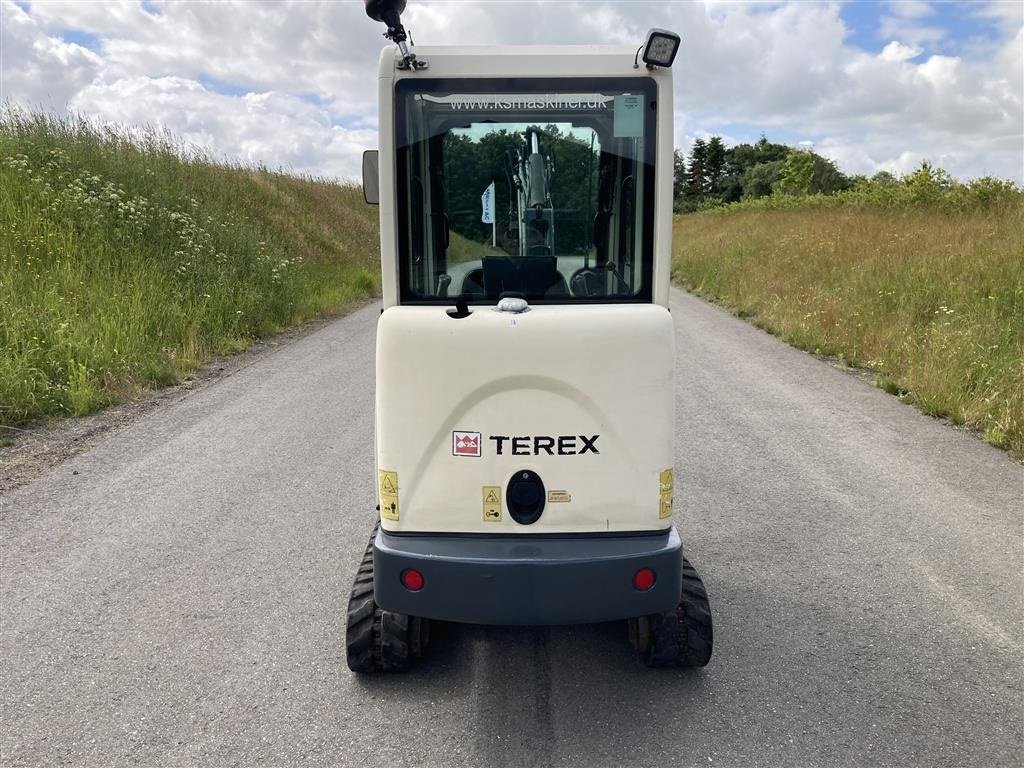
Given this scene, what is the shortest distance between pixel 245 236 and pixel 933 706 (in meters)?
13.9

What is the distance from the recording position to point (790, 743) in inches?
106

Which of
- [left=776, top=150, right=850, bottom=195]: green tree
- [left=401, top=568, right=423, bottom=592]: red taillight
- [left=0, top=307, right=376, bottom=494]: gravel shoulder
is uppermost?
[left=776, top=150, right=850, bottom=195]: green tree

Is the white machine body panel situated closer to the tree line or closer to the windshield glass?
the windshield glass

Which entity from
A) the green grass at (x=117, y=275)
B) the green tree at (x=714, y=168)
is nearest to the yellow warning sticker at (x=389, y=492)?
the green grass at (x=117, y=275)

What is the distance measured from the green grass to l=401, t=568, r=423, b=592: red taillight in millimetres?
5176

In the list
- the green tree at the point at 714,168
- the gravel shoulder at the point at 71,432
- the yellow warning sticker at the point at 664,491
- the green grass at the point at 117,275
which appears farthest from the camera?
the green tree at the point at 714,168

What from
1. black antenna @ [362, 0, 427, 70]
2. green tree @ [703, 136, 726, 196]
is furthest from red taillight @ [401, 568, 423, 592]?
green tree @ [703, 136, 726, 196]

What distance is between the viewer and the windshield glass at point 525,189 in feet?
9.70

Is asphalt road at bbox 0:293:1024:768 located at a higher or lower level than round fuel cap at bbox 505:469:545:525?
lower

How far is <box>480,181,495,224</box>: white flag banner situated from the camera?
3.14 metres

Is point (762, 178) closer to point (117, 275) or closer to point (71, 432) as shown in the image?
point (117, 275)

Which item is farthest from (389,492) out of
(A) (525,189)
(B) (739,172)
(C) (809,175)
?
(B) (739,172)

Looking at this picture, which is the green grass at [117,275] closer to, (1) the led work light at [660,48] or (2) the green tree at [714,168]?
(1) the led work light at [660,48]

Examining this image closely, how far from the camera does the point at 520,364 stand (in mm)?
2711
